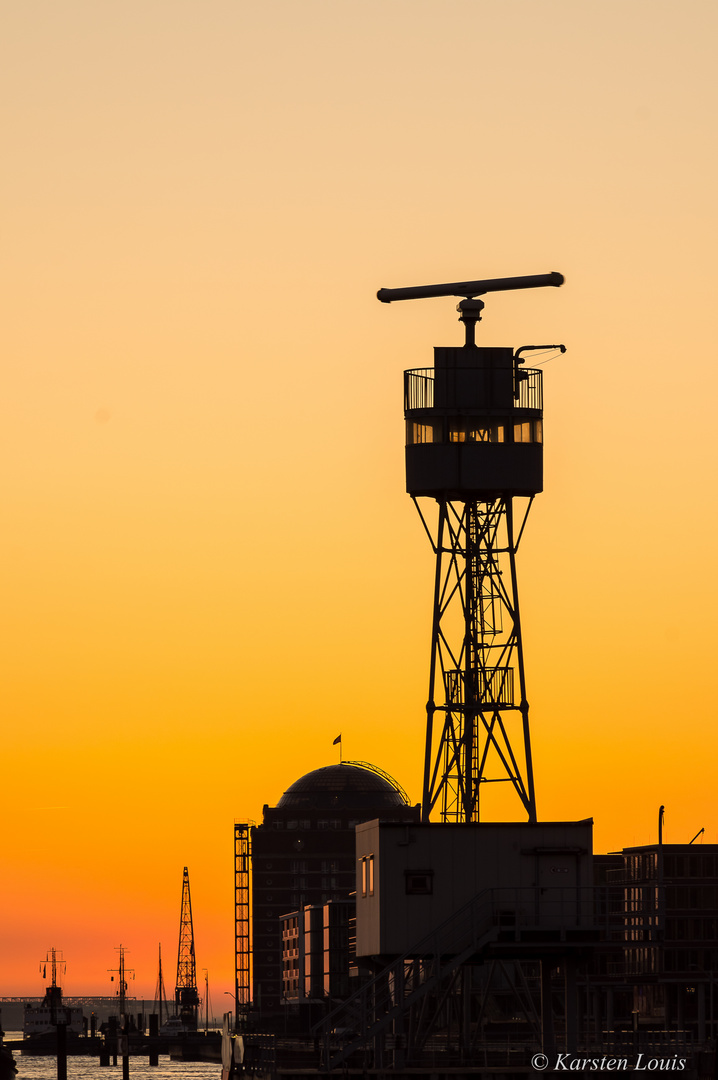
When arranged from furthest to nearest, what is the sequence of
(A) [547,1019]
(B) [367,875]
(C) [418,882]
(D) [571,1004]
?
(B) [367,875]
(A) [547,1019]
(D) [571,1004]
(C) [418,882]

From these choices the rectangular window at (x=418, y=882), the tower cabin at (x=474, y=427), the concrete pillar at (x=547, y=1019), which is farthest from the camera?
the tower cabin at (x=474, y=427)

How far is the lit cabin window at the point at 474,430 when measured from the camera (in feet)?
278

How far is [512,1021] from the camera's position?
362 ft

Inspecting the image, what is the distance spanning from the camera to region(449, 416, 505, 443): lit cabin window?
278 ft

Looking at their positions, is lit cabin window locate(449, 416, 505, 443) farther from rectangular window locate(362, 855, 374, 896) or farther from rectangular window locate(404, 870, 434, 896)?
rectangular window locate(404, 870, 434, 896)

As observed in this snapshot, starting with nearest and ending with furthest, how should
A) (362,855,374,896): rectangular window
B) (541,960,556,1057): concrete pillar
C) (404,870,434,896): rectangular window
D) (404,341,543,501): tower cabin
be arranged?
1. (404,870,434,896): rectangular window
2. (541,960,556,1057): concrete pillar
3. (362,855,374,896): rectangular window
4. (404,341,543,501): tower cabin

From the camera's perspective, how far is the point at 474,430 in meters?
84.9

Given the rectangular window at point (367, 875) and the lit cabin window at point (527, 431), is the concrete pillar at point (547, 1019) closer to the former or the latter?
the rectangular window at point (367, 875)

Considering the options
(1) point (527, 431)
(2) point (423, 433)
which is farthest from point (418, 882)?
(1) point (527, 431)

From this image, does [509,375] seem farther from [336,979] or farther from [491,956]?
[336,979]

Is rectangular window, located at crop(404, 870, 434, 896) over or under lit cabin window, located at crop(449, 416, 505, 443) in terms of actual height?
under

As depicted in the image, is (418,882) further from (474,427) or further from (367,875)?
(474,427)

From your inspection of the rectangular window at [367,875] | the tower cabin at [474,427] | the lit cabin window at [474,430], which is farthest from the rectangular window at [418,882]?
the lit cabin window at [474,430]

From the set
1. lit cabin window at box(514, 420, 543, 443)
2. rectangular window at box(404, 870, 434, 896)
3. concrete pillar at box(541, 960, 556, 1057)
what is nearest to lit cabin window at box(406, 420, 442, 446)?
lit cabin window at box(514, 420, 543, 443)
